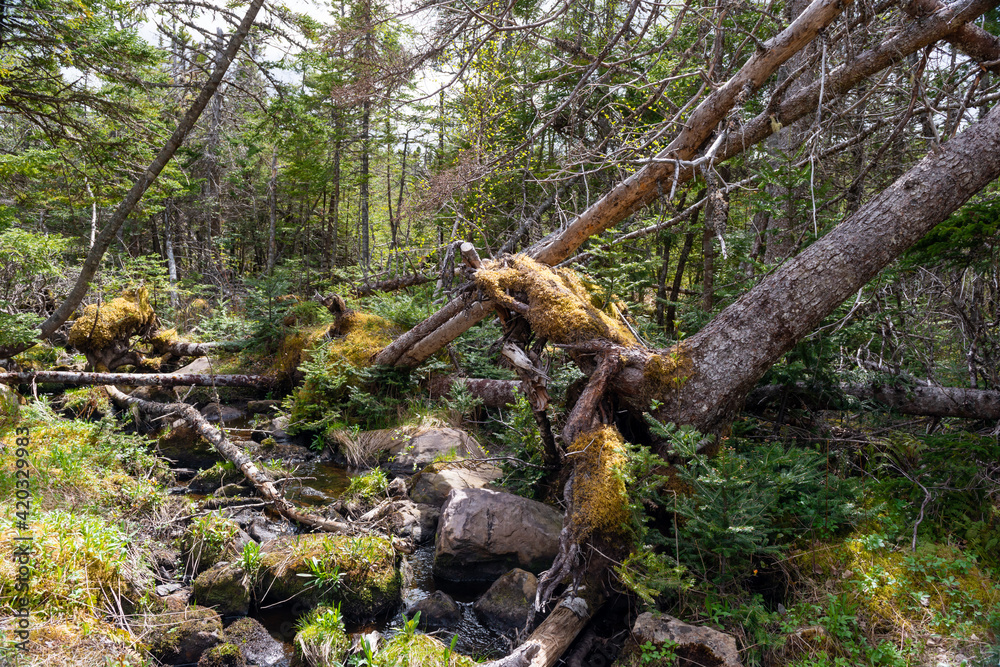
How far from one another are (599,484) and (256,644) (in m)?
2.81

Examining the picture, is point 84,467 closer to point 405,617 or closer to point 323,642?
point 323,642

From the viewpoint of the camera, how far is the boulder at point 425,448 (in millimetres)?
6871

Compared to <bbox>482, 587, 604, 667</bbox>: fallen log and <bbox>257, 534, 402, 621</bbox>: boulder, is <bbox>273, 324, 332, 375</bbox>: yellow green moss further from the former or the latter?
<bbox>482, 587, 604, 667</bbox>: fallen log

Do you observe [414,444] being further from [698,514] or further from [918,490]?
[918,490]

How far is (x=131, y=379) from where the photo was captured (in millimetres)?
8547

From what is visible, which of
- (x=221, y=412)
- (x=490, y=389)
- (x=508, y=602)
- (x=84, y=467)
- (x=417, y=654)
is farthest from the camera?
(x=221, y=412)

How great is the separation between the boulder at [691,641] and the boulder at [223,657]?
276cm

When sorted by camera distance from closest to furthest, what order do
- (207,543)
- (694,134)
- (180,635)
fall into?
(180,635)
(207,543)
(694,134)

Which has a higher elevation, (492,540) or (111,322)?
(111,322)

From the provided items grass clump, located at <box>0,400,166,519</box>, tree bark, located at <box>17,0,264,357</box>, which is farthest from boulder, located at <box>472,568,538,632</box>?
tree bark, located at <box>17,0,264,357</box>

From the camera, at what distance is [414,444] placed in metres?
7.13

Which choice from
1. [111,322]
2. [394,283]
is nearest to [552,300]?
[394,283]

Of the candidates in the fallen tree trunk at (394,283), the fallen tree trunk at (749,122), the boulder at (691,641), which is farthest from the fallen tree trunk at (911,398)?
the fallen tree trunk at (394,283)

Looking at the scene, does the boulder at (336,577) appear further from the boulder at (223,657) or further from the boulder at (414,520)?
the boulder at (414,520)
